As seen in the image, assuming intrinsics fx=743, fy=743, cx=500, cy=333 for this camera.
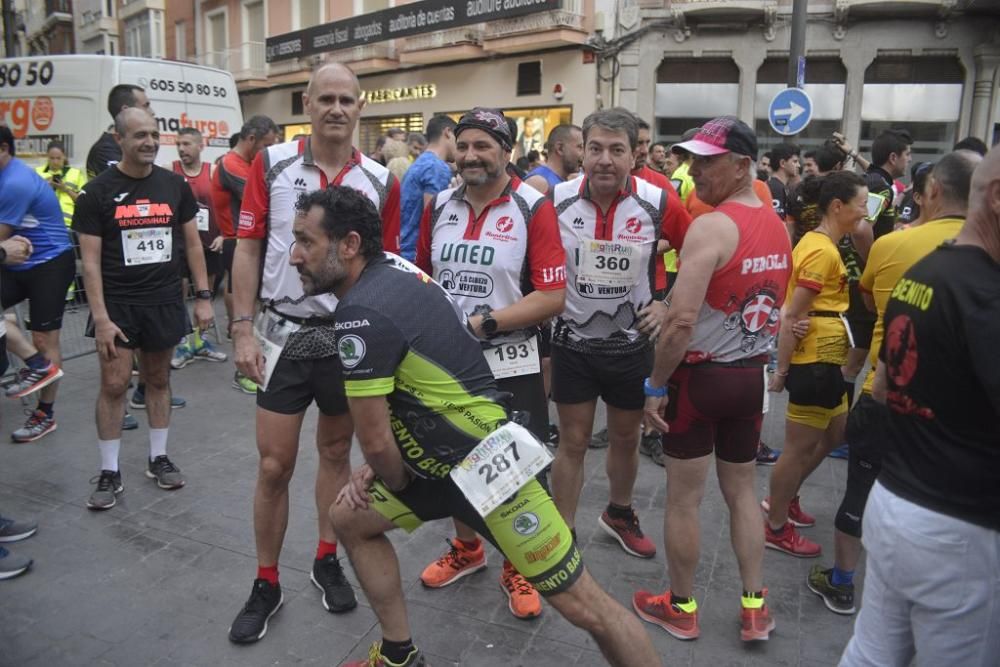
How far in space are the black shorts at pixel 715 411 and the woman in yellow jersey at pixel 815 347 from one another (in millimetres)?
768

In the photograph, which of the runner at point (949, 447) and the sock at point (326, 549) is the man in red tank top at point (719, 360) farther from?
the sock at point (326, 549)

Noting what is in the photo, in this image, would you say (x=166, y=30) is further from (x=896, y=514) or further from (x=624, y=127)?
(x=896, y=514)

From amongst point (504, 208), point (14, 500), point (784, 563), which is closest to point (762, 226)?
point (504, 208)

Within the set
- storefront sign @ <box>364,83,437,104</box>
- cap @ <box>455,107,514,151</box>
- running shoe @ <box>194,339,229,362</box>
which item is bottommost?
running shoe @ <box>194,339,229,362</box>

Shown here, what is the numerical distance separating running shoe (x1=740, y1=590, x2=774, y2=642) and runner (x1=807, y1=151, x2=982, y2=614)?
Answer: 442 mm

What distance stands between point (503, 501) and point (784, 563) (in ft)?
7.23

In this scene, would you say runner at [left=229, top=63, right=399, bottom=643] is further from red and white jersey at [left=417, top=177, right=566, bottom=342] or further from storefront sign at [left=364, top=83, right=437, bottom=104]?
storefront sign at [left=364, top=83, right=437, bottom=104]

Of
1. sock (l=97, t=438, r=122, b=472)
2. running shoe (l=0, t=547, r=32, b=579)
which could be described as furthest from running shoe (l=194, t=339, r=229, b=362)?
running shoe (l=0, t=547, r=32, b=579)

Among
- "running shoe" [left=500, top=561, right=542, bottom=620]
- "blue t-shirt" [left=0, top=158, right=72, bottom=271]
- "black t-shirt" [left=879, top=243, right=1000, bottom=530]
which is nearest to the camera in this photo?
"black t-shirt" [left=879, top=243, right=1000, bottom=530]

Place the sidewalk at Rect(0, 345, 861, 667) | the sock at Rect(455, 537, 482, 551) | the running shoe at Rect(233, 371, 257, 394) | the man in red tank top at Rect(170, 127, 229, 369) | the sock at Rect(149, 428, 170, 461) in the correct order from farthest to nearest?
1. the man in red tank top at Rect(170, 127, 229, 369)
2. the running shoe at Rect(233, 371, 257, 394)
3. the sock at Rect(149, 428, 170, 461)
4. the sock at Rect(455, 537, 482, 551)
5. the sidewalk at Rect(0, 345, 861, 667)

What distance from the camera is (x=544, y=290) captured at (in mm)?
3285

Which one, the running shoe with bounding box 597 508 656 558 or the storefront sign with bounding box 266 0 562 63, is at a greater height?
the storefront sign with bounding box 266 0 562 63

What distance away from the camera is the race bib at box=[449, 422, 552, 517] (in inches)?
89.0

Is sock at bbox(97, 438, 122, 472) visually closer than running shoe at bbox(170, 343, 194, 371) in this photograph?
Yes
